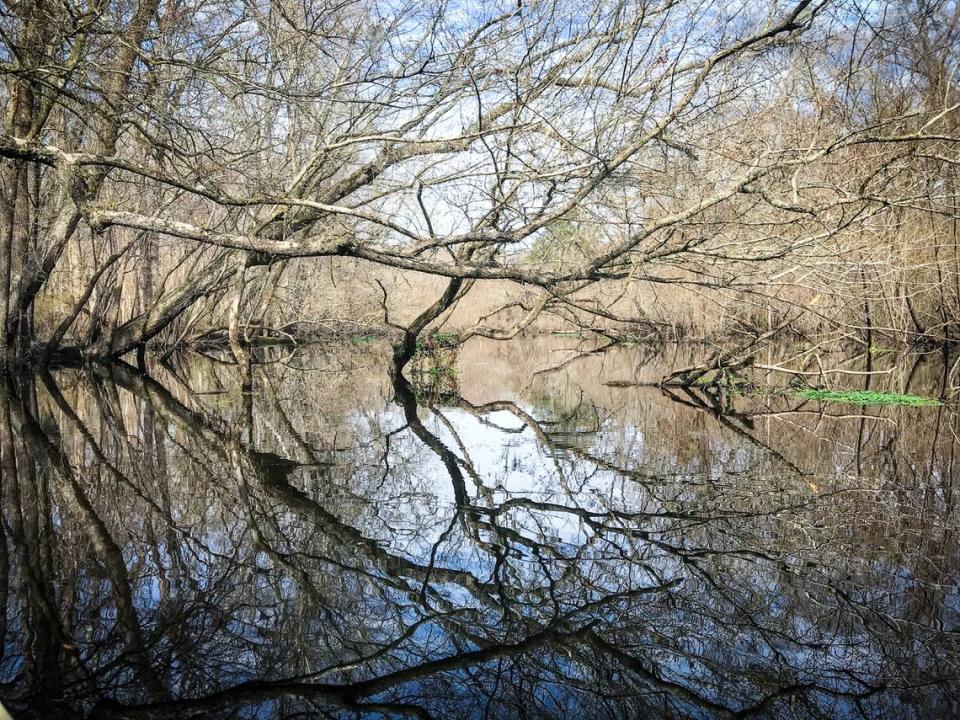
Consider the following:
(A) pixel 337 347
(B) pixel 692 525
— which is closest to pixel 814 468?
(B) pixel 692 525

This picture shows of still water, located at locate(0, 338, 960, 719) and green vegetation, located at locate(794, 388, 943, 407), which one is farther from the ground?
green vegetation, located at locate(794, 388, 943, 407)

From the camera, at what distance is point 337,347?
Answer: 21.0 metres

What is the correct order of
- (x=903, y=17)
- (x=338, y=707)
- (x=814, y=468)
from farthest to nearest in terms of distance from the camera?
(x=903, y=17)
(x=814, y=468)
(x=338, y=707)

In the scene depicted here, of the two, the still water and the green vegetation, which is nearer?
the still water

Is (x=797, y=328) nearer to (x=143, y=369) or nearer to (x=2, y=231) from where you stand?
(x=143, y=369)

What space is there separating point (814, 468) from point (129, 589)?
158 inches

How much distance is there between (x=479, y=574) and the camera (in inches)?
125

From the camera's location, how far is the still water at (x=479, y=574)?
2.26 metres

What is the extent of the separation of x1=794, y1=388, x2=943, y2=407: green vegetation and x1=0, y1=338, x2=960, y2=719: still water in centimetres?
213

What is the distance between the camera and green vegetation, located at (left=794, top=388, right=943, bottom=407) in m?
8.53

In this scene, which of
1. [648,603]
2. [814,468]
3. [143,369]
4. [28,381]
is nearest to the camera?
[648,603]

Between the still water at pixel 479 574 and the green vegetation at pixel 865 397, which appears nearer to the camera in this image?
the still water at pixel 479 574

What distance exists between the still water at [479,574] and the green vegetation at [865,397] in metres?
2.13

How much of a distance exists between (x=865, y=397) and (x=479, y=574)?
705 centimetres
